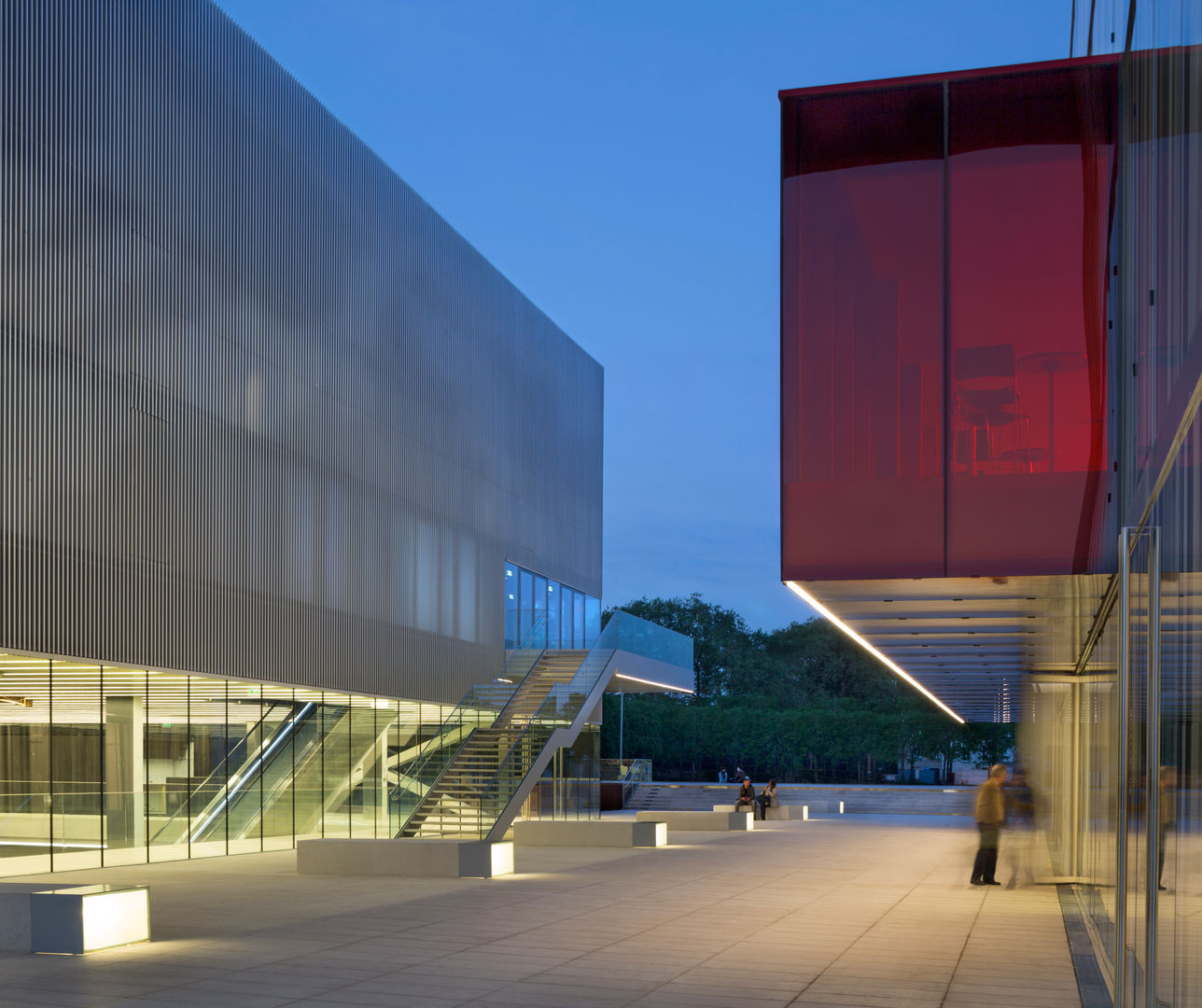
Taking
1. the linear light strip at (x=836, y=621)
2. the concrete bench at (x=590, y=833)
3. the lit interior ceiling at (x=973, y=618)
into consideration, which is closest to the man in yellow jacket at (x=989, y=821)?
the lit interior ceiling at (x=973, y=618)

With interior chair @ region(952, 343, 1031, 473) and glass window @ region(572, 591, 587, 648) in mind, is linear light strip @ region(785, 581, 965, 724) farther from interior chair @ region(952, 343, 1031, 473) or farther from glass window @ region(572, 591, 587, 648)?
glass window @ region(572, 591, 587, 648)

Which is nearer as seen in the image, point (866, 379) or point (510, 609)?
point (866, 379)

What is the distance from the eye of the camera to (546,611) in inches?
1732

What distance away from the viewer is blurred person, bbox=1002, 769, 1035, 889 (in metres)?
20.7

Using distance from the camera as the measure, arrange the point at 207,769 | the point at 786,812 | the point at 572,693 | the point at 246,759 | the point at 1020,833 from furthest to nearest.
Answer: the point at 786,812 < the point at 572,693 < the point at 246,759 < the point at 207,769 < the point at 1020,833

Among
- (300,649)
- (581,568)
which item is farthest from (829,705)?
(300,649)

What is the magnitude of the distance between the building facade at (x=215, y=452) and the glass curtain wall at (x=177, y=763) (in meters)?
0.06

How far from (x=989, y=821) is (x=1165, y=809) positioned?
14.7m

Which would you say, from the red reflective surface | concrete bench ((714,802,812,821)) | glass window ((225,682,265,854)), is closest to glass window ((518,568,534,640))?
concrete bench ((714,802,812,821))

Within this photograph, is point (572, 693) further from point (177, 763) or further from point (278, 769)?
point (177, 763)

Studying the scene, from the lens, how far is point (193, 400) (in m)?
24.9

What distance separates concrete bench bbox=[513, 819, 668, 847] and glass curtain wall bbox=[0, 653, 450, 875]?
3570 mm

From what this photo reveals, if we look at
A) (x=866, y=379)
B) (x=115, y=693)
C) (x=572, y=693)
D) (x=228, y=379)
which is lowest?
(x=572, y=693)

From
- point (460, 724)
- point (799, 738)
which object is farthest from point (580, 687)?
point (799, 738)
